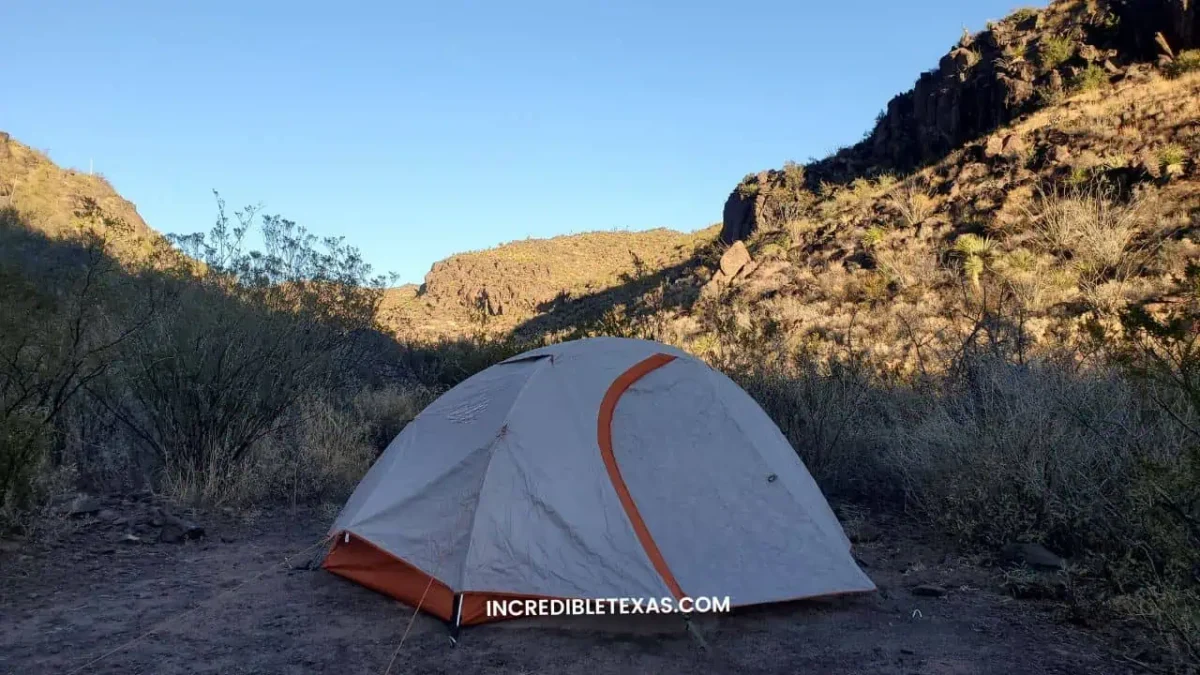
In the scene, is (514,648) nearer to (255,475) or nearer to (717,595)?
(717,595)

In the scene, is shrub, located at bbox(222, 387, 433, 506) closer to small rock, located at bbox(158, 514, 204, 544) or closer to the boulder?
the boulder

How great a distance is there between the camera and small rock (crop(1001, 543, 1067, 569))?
5.76 metres

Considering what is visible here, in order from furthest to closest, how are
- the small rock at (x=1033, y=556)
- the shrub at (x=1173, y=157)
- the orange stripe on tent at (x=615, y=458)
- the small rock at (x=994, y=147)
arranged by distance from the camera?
the small rock at (x=994, y=147) < the shrub at (x=1173, y=157) < the small rock at (x=1033, y=556) < the orange stripe on tent at (x=615, y=458)

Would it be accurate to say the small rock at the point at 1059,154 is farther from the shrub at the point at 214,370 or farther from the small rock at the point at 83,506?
the small rock at the point at 83,506

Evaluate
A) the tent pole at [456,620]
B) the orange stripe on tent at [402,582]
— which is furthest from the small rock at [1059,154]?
the tent pole at [456,620]

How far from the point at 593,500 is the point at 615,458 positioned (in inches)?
14.0

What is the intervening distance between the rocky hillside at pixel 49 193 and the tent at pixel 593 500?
16.2 metres

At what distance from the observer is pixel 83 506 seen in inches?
279

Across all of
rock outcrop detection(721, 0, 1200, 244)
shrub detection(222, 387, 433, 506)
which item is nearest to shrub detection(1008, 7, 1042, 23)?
rock outcrop detection(721, 0, 1200, 244)

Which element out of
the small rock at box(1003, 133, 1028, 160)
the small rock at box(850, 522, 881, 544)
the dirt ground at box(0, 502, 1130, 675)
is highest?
the small rock at box(1003, 133, 1028, 160)

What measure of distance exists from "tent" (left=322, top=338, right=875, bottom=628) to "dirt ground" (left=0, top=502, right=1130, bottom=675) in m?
0.24

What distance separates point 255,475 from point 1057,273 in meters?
14.4

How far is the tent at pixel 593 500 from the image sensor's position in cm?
483

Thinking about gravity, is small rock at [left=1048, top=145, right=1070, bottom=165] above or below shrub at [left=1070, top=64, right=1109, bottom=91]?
below
